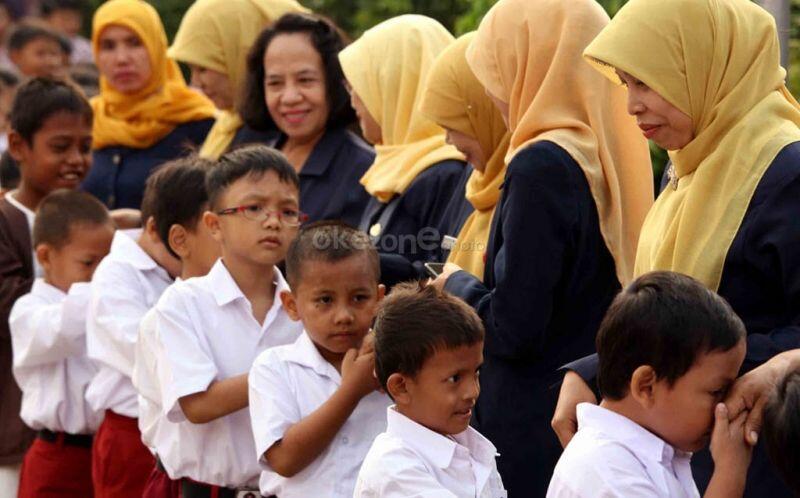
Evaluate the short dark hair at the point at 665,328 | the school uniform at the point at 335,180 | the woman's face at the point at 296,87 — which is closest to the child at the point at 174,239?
the school uniform at the point at 335,180

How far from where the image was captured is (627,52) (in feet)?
12.5

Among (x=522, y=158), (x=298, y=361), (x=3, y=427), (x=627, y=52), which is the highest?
(x=627, y=52)

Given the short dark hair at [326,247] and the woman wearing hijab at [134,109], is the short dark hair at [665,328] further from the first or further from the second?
the woman wearing hijab at [134,109]

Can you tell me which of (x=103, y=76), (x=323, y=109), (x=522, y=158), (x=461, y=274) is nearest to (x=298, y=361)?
(x=461, y=274)

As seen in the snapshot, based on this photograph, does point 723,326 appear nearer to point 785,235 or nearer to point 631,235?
point 785,235

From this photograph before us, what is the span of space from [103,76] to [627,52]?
14.3 ft

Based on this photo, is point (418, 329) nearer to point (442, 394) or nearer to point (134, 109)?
point (442, 394)

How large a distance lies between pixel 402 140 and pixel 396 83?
0.22m

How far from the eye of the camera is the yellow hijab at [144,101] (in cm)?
725

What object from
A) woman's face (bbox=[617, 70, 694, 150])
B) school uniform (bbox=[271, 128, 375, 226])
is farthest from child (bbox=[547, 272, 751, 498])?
school uniform (bbox=[271, 128, 375, 226])

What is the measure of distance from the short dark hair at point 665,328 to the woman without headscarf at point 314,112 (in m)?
2.74

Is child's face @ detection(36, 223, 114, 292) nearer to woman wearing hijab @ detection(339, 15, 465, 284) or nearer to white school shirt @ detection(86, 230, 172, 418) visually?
white school shirt @ detection(86, 230, 172, 418)

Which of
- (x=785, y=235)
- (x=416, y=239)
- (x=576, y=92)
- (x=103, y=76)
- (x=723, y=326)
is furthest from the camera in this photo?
(x=103, y=76)

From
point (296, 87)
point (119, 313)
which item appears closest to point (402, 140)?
point (296, 87)
